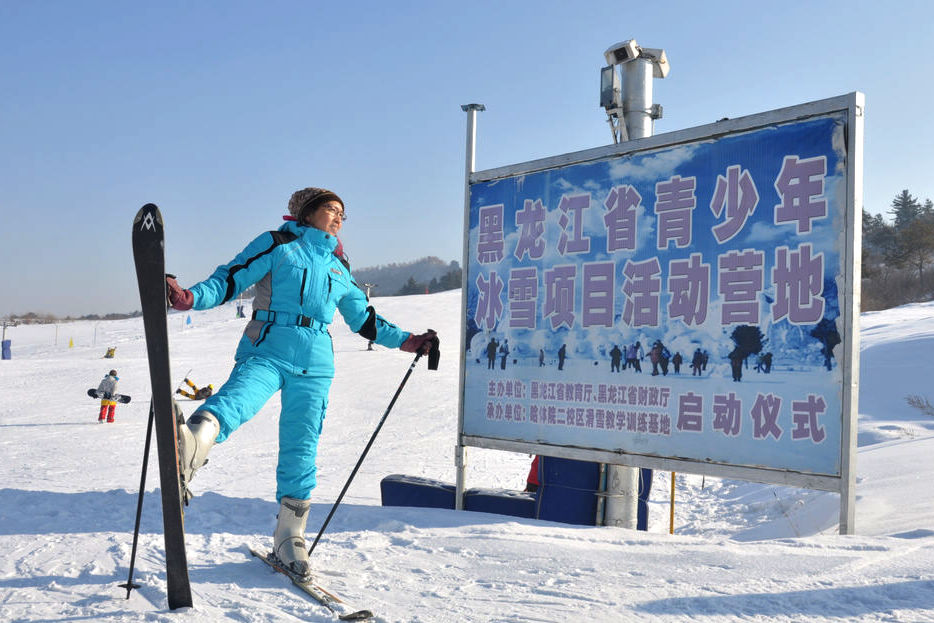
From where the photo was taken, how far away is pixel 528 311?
5.11m

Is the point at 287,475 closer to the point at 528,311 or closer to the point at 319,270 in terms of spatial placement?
the point at 319,270

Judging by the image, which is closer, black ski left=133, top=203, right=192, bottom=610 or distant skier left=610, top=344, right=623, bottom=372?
black ski left=133, top=203, right=192, bottom=610

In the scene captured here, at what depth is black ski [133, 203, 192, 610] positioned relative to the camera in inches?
99.3

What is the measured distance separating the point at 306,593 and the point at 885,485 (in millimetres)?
4618

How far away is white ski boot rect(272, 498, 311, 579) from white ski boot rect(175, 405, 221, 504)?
62cm

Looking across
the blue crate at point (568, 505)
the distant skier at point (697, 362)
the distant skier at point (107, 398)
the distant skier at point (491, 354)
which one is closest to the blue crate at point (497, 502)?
the blue crate at point (568, 505)

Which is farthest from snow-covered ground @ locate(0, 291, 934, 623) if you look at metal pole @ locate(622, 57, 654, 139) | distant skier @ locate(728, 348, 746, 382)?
metal pole @ locate(622, 57, 654, 139)

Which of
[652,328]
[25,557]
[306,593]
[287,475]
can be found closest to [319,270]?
[287,475]

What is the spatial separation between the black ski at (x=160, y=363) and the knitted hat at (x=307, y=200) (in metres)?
1.04

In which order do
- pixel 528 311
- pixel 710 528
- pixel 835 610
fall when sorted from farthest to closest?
pixel 710 528
pixel 528 311
pixel 835 610

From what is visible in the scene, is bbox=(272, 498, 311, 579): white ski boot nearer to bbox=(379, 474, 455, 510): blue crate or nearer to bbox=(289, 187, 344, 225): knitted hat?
bbox=(289, 187, 344, 225): knitted hat

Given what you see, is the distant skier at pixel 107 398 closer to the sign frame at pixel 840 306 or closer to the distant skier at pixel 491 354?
the distant skier at pixel 491 354

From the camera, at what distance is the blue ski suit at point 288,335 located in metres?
3.21

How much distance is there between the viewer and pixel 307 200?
3.61 metres
